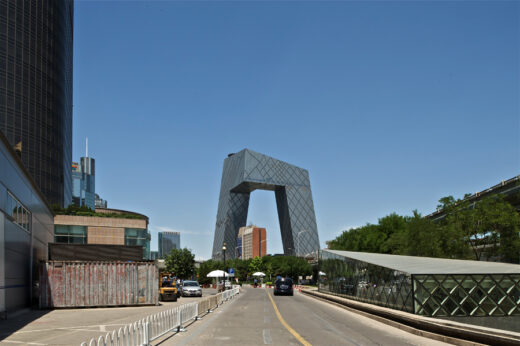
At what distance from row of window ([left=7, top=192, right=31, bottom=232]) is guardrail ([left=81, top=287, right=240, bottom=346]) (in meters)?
11.3

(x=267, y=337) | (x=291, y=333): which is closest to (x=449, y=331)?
(x=291, y=333)

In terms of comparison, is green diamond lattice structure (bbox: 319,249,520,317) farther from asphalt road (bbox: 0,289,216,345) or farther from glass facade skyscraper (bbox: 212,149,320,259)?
glass facade skyscraper (bbox: 212,149,320,259)

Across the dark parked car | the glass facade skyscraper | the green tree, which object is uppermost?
the glass facade skyscraper

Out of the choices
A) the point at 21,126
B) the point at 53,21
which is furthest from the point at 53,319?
the point at 53,21

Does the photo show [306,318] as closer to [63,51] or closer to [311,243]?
[63,51]

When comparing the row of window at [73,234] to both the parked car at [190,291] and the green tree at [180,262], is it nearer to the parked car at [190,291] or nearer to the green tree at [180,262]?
the green tree at [180,262]

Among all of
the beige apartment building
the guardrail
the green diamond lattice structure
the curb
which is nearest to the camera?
the guardrail

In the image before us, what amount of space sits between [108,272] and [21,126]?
68751mm

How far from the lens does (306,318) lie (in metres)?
24.1

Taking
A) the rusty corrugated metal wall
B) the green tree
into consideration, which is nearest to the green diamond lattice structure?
the rusty corrugated metal wall

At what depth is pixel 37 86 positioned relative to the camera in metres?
94.5

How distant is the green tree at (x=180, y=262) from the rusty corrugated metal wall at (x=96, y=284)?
4614cm

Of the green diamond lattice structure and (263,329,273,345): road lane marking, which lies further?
the green diamond lattice structure

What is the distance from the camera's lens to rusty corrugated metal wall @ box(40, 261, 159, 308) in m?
30.6
